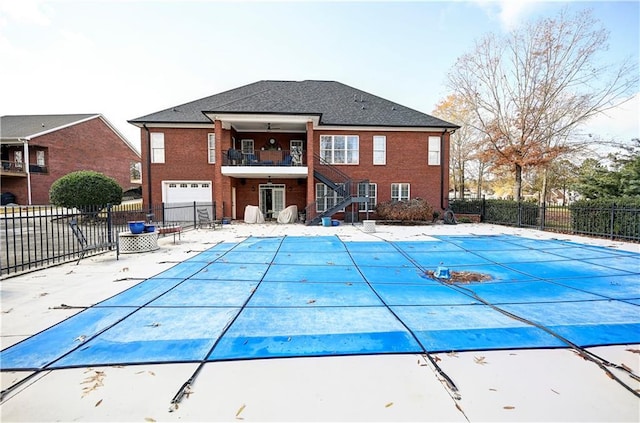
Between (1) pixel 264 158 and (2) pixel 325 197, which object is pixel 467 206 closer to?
(2) pixel 325 197

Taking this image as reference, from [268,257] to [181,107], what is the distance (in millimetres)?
18179

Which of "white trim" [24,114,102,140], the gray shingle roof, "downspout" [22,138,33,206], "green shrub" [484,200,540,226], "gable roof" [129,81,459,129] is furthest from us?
the gray shingle roof

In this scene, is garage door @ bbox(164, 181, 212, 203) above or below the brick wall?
below

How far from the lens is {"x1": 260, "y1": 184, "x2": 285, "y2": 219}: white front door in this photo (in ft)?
72.3

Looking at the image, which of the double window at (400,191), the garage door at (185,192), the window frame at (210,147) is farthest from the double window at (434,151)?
the garage door at (185,192)

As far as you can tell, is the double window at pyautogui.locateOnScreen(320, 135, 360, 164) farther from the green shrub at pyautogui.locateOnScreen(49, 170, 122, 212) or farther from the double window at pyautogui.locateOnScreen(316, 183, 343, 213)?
the green shrub at pyautogui.locateOnScreen(49, 170, 122, 212)

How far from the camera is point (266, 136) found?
21469 millimetres

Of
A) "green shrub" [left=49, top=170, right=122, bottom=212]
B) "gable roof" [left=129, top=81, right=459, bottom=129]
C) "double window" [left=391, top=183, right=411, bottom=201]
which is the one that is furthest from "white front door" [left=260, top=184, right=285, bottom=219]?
"green shrub" [left=49, top=170, right=122, bottom=212]

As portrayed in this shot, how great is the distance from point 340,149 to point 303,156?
2686 mm

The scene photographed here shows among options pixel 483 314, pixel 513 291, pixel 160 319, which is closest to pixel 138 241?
pixel 160 319

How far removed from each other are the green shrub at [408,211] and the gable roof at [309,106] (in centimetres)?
577

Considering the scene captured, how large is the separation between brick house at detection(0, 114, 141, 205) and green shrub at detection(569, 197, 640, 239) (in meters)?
39.8

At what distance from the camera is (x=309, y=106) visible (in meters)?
21.3

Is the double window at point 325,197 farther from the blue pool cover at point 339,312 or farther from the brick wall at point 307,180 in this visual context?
the blue pool cover at point 339,312
